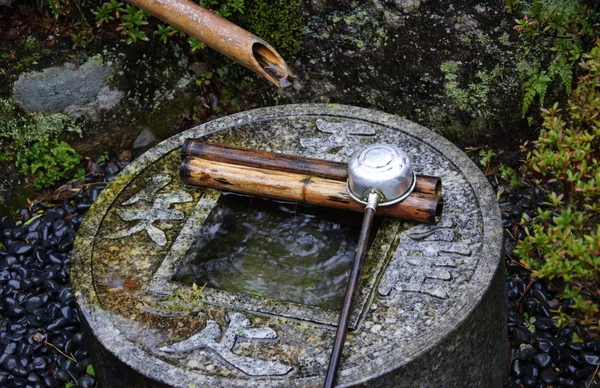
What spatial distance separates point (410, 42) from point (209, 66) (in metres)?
1.52

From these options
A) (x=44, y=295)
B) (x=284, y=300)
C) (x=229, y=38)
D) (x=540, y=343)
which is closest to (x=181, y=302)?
(x=284, y=300)

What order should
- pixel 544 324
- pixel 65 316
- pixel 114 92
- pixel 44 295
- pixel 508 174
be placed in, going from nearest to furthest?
pixel 544 324
pixel 65 316
pixel 44 295
pixel 508 174
pixel 114 92

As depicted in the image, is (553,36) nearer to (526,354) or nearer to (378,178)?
(378,178)

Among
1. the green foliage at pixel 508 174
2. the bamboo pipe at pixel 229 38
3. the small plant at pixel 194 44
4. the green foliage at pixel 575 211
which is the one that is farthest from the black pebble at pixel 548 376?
the small plant at pixel 194 44

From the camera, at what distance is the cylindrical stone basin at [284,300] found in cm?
295

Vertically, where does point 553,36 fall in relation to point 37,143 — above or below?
above

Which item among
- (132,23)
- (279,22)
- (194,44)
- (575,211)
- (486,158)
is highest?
(575,211)

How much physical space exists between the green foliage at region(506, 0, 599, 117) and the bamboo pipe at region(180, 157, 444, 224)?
4.05ft

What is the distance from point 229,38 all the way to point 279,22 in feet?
5.26

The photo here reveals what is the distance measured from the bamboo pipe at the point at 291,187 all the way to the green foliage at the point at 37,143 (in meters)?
1.54

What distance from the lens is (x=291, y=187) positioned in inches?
142

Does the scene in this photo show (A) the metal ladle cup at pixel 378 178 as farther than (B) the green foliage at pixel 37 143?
No

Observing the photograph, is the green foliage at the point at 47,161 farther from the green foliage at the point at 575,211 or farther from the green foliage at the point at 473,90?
the green foliage at the point at 575,211

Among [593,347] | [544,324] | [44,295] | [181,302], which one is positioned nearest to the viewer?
[181,302]
